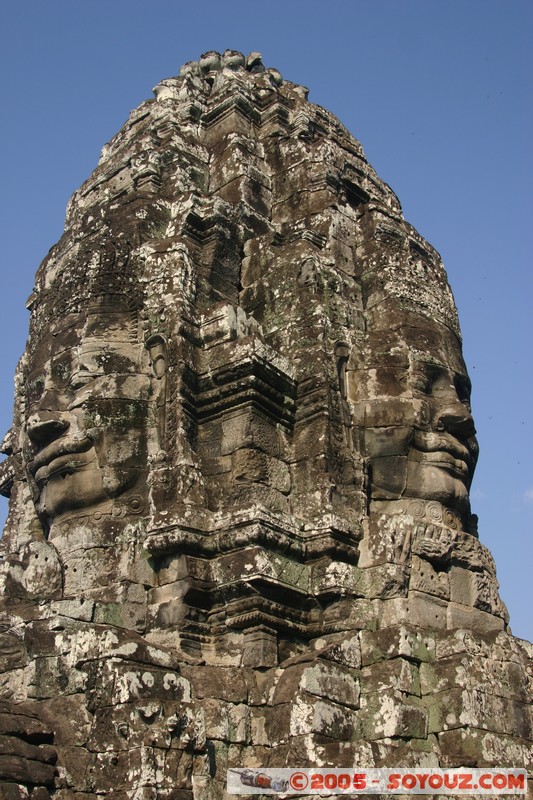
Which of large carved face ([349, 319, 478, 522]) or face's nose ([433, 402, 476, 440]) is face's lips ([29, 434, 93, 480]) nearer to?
large carved face ([349, 319, 478, 522])

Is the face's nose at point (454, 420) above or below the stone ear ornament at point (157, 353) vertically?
below

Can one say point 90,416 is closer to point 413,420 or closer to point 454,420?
point 413,420

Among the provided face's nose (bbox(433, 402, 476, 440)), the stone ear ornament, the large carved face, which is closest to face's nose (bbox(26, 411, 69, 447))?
the stone ear ornament

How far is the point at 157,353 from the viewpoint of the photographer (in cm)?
1091

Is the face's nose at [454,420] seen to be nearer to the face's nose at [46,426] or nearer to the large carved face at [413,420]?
the large carved face at [413,420]

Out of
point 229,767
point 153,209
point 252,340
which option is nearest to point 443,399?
point 252,340

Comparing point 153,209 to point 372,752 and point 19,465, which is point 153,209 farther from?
point 372,752

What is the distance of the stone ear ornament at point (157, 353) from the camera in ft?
35.4

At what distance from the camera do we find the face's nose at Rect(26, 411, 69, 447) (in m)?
10.6

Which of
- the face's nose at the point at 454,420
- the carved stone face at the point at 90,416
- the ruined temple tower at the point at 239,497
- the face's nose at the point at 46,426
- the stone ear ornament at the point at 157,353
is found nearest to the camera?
the ruined temple tower at the point at 239,497

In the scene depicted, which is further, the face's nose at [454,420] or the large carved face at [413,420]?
the face's nose at [454,420]

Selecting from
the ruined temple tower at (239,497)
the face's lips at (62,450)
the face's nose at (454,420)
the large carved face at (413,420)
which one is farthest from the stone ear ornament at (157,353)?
the face's nose at (454,420)

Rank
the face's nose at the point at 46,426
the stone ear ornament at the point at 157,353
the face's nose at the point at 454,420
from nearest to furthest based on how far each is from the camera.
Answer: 1. the face's nose at the point at 46,426
2. the stone ear ornament at the point at 157,353
3. the face's nose at the point at 454,420

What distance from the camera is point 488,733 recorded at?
29.3 feet
